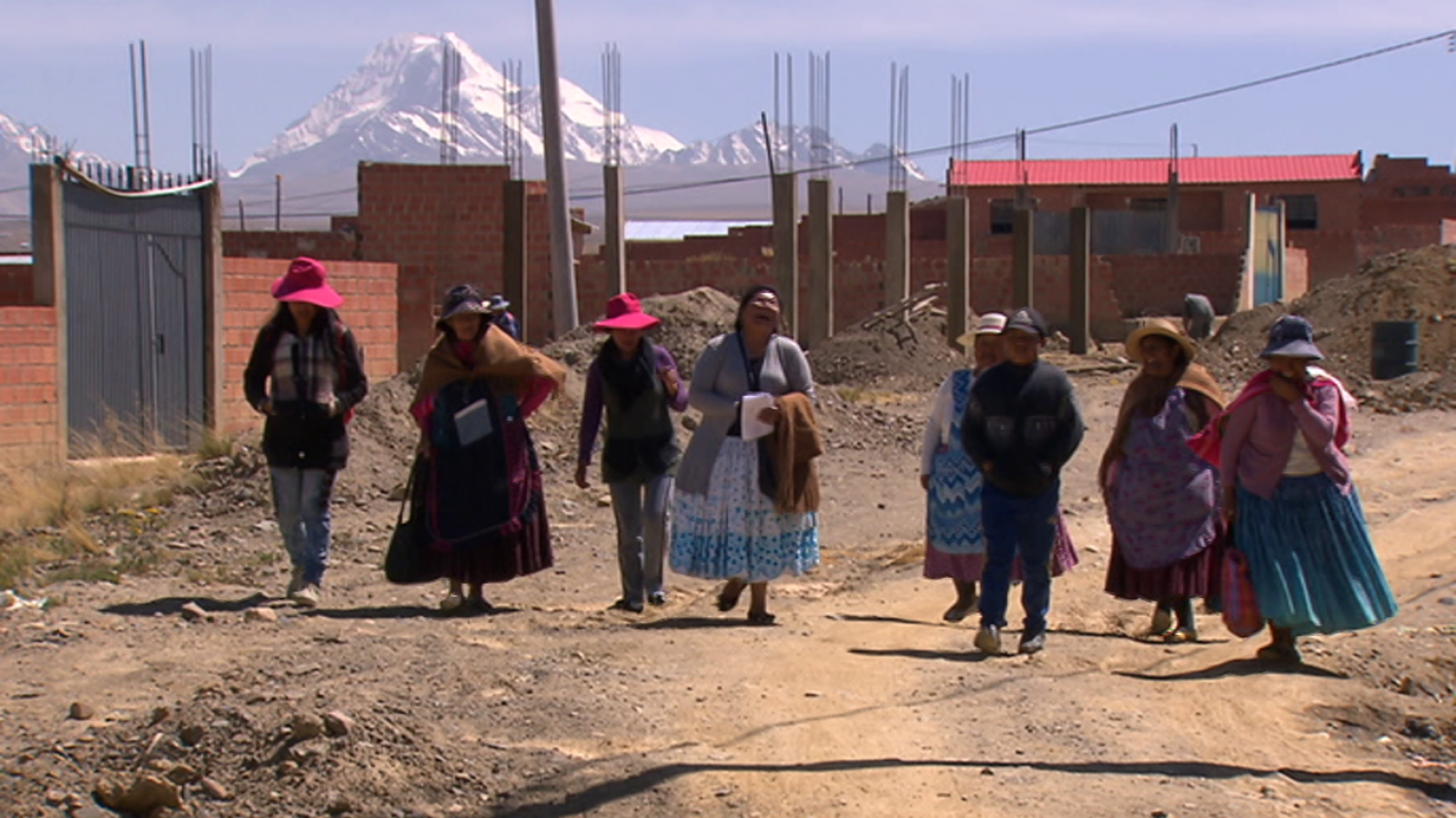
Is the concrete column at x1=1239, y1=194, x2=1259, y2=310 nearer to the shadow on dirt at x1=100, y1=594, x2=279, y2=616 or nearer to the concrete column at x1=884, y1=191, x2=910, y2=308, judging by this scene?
the concrete column at x1=884, y1=191, x2=910, y2=308

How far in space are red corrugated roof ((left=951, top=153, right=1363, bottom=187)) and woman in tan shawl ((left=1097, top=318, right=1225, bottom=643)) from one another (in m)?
42.7

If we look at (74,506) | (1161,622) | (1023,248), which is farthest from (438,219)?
(1161,622)

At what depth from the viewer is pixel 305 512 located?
331 inches

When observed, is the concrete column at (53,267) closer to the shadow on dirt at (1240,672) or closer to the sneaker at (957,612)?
the sneaker at (957,612)

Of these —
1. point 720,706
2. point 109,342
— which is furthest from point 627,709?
point 109,342

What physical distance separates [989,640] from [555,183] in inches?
452

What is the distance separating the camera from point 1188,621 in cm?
830

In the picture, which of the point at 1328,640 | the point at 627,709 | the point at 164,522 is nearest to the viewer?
the point at 627,709

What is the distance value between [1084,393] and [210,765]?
16259 millimetres

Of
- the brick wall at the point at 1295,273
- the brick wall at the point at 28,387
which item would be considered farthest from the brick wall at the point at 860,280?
the brick wall at the point at 28,387

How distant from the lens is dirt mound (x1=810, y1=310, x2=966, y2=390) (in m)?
21.7

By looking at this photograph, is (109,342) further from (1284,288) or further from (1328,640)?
(1284,288)

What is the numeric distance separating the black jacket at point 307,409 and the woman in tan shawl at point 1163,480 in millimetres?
3484

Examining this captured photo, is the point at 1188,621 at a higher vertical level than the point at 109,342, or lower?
lower
